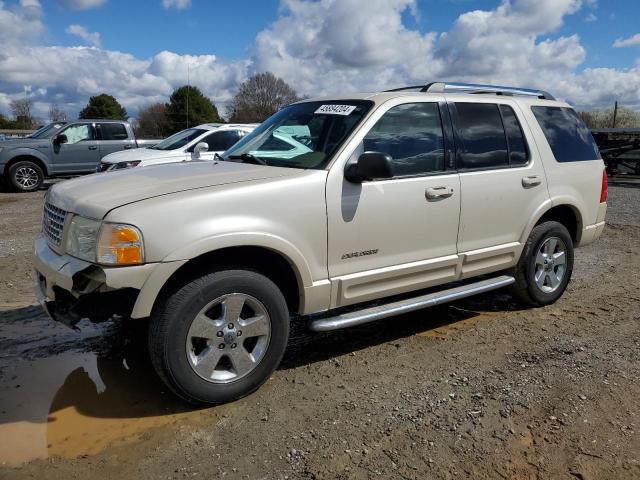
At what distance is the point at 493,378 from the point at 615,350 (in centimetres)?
121

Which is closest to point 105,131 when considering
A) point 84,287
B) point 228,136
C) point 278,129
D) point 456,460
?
point 228,136

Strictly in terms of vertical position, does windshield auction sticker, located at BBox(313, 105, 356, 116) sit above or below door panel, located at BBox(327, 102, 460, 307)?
above

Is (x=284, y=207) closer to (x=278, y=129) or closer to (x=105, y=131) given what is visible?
(x=278, y=129)

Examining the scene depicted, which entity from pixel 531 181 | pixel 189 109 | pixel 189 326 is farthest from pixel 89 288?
pixel 189 109

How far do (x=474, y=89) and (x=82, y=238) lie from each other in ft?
11.1

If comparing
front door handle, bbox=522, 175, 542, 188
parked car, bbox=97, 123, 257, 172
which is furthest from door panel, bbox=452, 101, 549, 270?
parked car, bbox=97, 123, 257, 172

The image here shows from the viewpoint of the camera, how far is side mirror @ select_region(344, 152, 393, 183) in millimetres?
3594

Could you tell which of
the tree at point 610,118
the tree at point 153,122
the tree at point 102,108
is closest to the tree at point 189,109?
the tree at point 153,122

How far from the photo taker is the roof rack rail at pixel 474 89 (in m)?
4.49

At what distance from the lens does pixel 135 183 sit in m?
3.53

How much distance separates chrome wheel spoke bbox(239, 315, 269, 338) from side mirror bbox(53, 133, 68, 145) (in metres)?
13.6

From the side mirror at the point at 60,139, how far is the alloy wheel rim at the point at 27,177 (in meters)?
0.95

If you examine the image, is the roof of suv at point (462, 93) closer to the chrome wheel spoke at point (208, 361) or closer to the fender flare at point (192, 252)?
the fender flare at point (192, 252)

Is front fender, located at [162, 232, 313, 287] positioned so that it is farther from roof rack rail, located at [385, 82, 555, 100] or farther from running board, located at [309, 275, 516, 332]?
roof rack rail, located at [385, 82, 555, 100]
